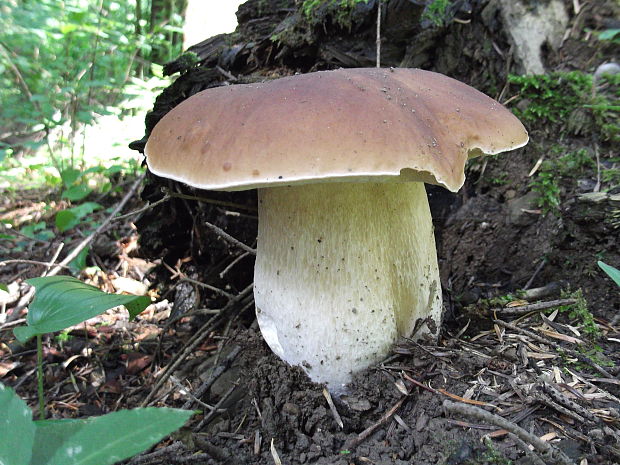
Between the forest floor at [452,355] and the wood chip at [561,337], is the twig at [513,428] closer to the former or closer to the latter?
the forest floor at [452,355]

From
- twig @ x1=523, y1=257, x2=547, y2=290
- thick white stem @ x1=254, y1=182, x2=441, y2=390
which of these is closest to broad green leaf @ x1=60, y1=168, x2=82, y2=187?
thick white stem @ x1=254, y1=182, x2=441, y2=390

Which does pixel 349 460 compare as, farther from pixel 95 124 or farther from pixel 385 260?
→ pixel 95 124

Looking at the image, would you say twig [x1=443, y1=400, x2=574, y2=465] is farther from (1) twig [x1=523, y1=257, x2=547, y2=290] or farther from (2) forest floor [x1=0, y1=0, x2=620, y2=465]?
(1) twig [x1=523, y1=257, x2=547, y2=290]

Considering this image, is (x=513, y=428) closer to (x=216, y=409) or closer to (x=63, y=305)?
(x=216, y=409)

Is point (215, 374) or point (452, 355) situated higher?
point (452, 355)

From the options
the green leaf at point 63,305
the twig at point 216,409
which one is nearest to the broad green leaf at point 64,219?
the green leaf at point 63,305

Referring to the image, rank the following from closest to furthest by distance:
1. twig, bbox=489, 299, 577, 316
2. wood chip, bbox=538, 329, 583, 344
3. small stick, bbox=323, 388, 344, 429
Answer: small stick, bbox=323, 388, 344, 429, wood chip, bbox=538, 329, 583, 344, twig, bbox=489, 299, 577, 316

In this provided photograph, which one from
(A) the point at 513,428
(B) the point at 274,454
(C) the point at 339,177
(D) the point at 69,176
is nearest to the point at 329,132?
(C) the point at 339,177
